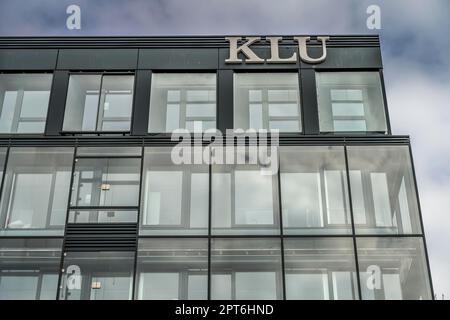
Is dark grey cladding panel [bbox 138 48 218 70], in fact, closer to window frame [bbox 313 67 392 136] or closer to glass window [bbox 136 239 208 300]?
window frame [bbox 313 67 392 136]

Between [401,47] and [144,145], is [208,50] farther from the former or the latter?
[401,47]

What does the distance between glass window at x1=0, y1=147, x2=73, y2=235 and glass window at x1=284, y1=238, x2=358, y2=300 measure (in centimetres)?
631

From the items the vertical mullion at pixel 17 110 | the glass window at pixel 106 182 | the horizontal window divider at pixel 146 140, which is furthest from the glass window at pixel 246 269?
the vertical mullion at pixel 17 110

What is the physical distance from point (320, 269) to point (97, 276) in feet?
19.2

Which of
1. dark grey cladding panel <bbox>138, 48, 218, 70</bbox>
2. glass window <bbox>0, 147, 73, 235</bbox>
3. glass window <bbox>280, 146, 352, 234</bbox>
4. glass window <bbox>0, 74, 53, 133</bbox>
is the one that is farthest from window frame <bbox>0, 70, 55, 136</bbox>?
glass window <bbox>280, 146, 352, 234</bbox>

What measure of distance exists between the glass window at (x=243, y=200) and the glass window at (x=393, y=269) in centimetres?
249

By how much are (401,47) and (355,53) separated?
6.00 meters

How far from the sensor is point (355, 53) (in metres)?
20.2

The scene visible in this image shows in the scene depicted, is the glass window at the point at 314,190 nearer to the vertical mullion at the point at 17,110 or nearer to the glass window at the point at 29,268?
the glass window at the point at 29,268

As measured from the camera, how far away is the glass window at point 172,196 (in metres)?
17.3

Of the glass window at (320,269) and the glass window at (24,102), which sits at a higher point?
the glass window at (24,102)

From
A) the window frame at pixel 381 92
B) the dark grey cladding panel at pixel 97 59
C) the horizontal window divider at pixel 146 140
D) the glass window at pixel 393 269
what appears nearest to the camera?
the glass window at pixel 393 269

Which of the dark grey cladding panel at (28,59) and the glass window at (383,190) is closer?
the glass window at (383,190)

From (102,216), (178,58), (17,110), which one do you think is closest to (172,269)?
(102,216)
